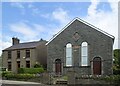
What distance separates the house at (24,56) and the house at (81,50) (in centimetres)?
721

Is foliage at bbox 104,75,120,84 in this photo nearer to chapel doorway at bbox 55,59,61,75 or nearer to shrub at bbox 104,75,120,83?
shrub at bbox 104,75,120,83

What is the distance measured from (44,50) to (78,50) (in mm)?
13235

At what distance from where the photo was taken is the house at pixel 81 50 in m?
32.8

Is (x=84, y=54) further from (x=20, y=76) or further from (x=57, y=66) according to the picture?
(x=20, y=76)

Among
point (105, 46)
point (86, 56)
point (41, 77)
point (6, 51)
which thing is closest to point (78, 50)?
point (86, 56)

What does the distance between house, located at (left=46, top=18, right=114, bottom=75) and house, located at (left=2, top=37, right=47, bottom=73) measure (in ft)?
23.7

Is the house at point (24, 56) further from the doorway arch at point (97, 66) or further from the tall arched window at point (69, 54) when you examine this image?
the doorway arch at point (97, 66)

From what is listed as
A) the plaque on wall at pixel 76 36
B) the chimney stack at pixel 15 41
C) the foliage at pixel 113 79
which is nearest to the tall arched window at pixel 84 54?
the plaque on wall at pixel 76 36

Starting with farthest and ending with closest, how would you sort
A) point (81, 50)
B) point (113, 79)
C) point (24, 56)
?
point (24, 56) < point (81, 50) < point (113, 79)

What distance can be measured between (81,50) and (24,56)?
1352cm

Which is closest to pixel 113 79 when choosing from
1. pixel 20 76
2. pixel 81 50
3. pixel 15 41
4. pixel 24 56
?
pixel 81 50

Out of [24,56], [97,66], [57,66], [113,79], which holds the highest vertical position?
[24,56]

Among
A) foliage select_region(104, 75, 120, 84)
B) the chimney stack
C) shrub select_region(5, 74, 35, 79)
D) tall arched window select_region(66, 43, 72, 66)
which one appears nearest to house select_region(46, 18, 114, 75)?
tall arched window select_region(66, 43, 72, 66)

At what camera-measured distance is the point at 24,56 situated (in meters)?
43.3
